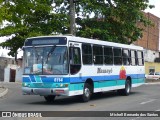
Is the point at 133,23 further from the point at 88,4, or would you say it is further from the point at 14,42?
the point at 14,42

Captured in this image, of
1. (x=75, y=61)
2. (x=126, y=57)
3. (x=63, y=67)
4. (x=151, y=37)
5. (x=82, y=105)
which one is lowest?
(x=82, y=105)

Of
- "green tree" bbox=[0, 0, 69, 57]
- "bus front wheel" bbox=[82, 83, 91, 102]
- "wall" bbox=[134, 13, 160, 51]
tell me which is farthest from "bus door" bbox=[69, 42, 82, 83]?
"wall" bbox=[134, 13, 160, 51]

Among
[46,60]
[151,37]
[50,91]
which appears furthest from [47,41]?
[151,37]

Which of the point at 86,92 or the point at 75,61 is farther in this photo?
the point at 86,92

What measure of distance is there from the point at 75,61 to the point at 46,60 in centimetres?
132

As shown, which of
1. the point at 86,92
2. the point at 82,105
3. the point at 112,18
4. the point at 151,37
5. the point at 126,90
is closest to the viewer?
the point at 82,105

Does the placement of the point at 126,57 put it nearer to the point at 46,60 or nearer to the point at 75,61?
the point at 75,61

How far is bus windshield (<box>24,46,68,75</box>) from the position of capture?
18.1m

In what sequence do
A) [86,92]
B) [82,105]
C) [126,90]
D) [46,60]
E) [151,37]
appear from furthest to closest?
1. [151,37]
2. [126,90]
3. [86,92]
4. [46,60]
5. [82,105]

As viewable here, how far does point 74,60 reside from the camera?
18609mm

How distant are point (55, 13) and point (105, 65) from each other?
19.4m

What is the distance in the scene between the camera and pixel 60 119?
43.5ft

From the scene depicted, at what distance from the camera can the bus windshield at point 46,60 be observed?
18125mm

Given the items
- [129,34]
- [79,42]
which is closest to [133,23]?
[129,34]
